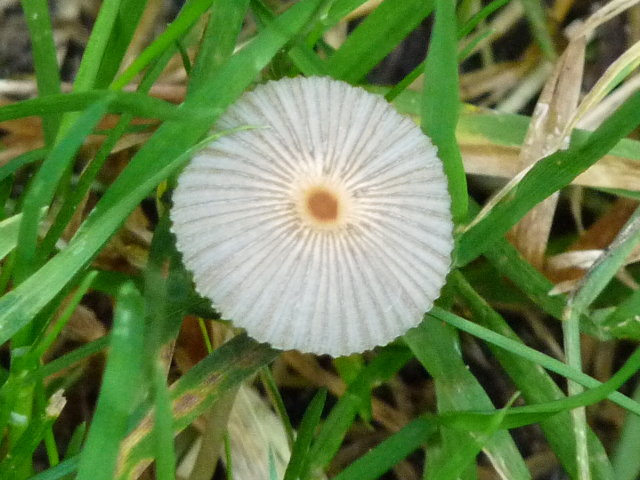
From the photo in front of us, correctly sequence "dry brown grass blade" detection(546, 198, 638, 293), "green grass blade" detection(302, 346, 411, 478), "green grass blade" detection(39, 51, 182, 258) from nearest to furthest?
1. "green grass blade" detection(39, 51, 182, 258)
2. "green grass blade" detection(302, 346, 411, 478)
3. "dry brown grass blade" detection(546, 198, 638, 293)

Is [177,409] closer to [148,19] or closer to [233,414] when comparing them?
[233,414]

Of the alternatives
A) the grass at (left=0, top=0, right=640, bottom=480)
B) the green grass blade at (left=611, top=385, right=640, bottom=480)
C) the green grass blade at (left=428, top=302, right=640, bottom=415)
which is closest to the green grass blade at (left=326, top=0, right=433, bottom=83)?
the grass at (left=0, top=0, right=640, bottom=480)

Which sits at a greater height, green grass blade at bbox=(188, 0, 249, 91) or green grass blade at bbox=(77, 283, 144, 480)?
green grass blade at bbox=(188, 0, 249, 91)

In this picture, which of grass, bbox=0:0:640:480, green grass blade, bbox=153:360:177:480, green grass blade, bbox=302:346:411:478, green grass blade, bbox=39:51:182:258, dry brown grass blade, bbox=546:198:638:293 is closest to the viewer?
green grass blade, bbox=153:360:177:480

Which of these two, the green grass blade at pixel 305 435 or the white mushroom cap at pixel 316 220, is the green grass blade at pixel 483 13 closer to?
the white mushroom cap at pixel 316 220

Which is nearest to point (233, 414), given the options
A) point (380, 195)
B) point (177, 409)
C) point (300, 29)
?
point (177, 409)

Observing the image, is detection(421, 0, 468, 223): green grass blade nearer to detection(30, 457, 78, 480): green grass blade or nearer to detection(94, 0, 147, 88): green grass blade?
detection(94, 0, 147, 88): green grass blade

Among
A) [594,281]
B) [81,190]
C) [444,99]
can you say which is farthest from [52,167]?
[594,281]
